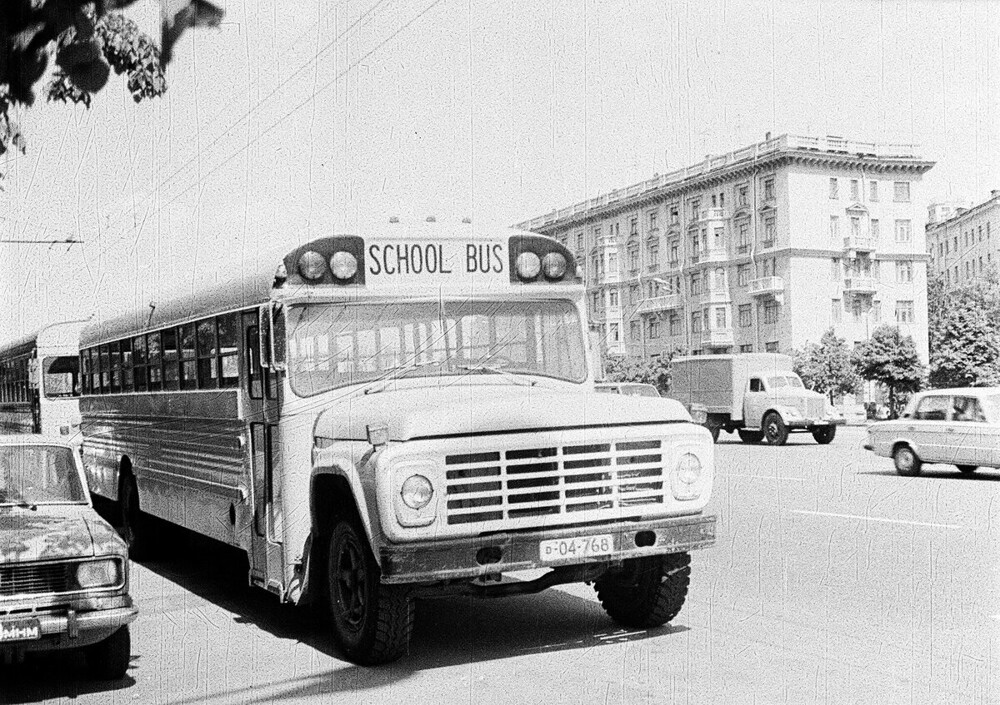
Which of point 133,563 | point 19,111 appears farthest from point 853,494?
point 19,111

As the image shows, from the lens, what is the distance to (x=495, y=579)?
260 inches

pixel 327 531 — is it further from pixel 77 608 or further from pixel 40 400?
pixel 40 400

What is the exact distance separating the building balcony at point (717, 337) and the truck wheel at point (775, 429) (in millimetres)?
16972

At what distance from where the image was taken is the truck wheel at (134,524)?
39.1ft

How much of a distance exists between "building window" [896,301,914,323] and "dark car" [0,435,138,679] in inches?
2030

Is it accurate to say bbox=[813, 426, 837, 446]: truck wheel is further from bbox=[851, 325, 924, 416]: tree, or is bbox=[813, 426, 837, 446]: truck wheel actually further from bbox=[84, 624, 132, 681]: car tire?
bbox=[84, 624, 132, 681]: car tire

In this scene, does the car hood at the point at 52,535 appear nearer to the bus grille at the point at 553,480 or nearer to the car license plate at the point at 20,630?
the car license plate at the point at 20,630

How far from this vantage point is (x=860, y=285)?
53.9 meters

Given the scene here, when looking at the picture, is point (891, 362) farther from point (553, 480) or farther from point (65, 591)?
point (65, 591)

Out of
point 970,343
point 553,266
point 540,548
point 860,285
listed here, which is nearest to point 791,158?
point 970,343

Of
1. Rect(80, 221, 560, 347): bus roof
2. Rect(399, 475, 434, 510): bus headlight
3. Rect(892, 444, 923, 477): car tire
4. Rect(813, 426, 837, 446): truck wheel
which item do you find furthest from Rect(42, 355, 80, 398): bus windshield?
Rect(813, 426, 837, 446): truck wheel

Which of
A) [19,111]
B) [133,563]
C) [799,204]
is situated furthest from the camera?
[799,204]

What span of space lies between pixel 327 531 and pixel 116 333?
5.86 m

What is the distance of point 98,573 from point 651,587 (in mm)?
3111
